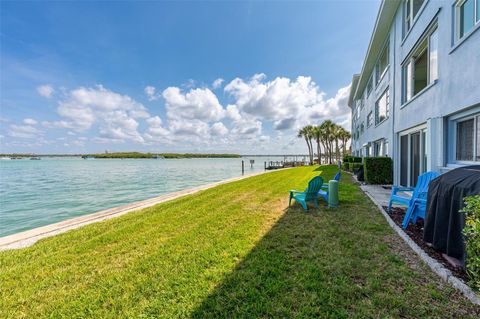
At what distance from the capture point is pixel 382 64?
12.9 metres

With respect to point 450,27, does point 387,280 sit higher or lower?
lower

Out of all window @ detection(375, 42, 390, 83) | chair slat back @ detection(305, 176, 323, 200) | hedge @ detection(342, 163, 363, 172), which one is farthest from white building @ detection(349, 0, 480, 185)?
hedge @ detection(342, 163, 363, 172)

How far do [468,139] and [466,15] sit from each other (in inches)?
113

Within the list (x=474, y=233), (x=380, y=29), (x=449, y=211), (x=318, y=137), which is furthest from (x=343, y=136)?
(x=474, y=233)

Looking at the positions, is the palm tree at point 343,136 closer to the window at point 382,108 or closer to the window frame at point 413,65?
the window at point 382,108

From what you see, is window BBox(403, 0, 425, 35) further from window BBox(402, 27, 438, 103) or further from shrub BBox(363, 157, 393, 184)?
shrub BBox(363, 157, 393, 184)

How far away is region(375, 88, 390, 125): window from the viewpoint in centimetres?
1159

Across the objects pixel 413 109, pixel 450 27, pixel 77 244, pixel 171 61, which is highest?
pixel 171 61

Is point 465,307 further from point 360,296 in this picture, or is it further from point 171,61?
point 171,61

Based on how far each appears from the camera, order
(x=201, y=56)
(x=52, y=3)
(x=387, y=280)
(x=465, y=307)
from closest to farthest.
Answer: (x=465, y=307) → (x=387, y=280) → (x=52, y=3) → (x=201, y=56)

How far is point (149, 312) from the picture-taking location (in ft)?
7.39

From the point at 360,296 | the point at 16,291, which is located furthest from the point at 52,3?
the point at 360,296

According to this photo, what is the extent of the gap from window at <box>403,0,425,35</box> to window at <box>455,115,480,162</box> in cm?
516

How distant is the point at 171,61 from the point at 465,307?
22175 millimetres
